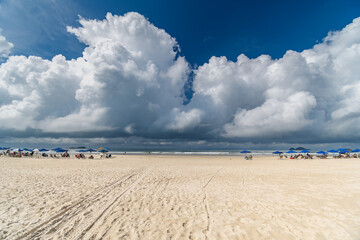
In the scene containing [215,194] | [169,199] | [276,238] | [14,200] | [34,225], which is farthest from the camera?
[215,194]

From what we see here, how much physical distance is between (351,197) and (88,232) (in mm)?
12900

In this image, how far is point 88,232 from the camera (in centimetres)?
605

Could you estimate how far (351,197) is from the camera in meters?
8.96

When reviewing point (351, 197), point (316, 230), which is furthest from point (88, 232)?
point (351, 197)

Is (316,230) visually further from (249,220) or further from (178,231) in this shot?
(178,231)

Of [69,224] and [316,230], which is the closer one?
[316,230]

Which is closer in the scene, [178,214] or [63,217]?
[63,217]

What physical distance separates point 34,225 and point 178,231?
5.56 m

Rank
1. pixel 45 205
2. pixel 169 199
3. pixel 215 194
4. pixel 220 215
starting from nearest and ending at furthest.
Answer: pixel 220 215 < pixel 45 205 < pixel 169 199 < pixel 215 194

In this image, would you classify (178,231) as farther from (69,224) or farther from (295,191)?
(295,191)

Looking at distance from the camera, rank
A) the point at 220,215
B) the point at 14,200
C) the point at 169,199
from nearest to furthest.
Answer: the point at 220,215 → the point at 14,200 → the point at 169,199

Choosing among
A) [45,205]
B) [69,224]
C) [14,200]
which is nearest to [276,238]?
[69,224]

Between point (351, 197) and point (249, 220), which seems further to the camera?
point (351, 197)

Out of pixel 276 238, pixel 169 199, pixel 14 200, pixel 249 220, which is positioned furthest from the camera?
pixel 169 199
